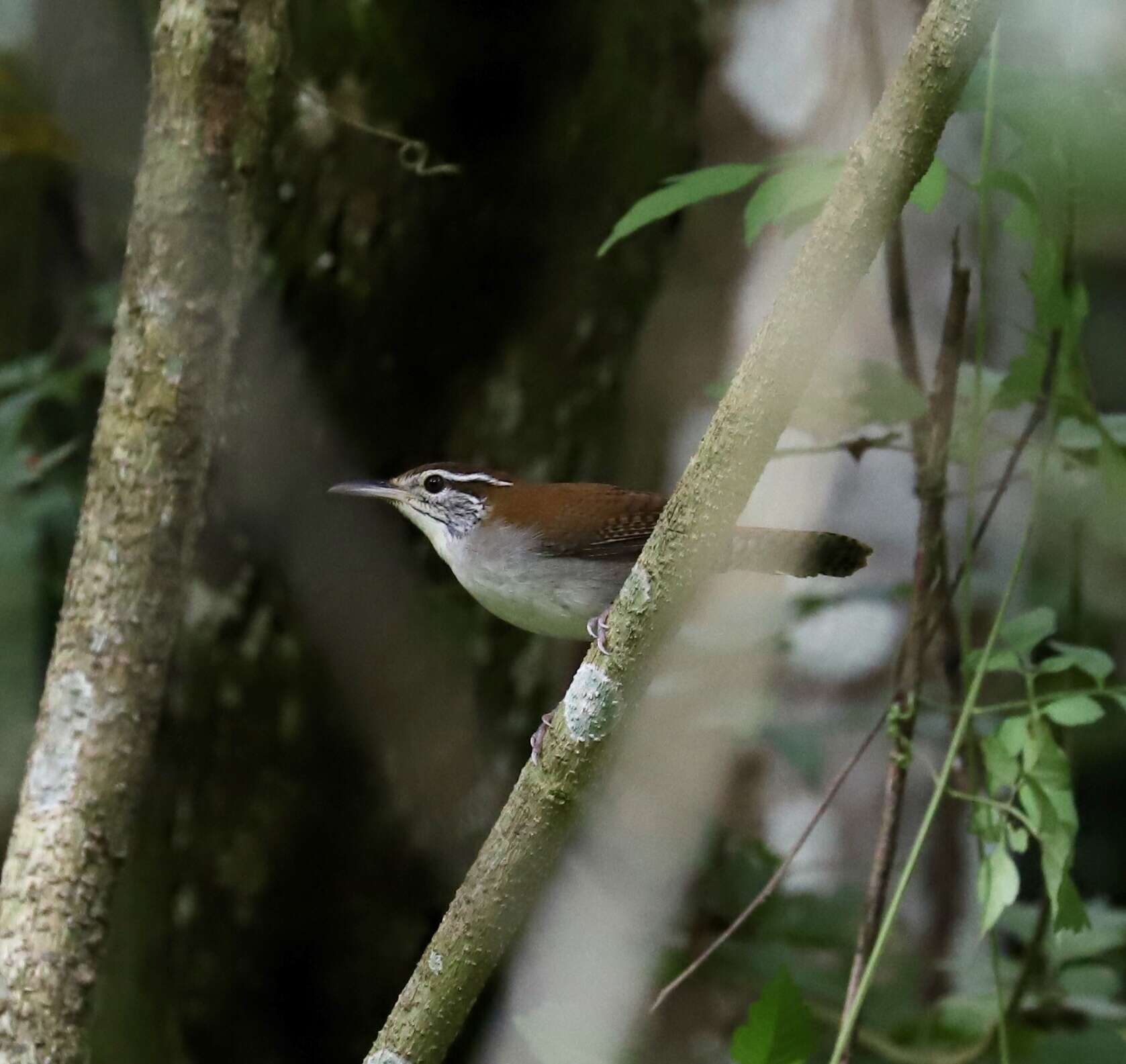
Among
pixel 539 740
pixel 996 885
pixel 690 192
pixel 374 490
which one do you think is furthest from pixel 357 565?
pixel 996 885

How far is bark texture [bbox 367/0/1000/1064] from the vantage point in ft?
5.00

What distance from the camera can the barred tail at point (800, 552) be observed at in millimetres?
2430

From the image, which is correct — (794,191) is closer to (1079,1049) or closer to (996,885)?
(996,885)

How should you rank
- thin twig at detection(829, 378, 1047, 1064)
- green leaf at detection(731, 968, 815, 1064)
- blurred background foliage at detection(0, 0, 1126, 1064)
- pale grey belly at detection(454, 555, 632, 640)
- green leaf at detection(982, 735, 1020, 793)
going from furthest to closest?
1. blurred background foliage at detection(0, 0, 1126, 1064)
2. pale grey belly at detection(454, 555, 632, 640)
3. green leaf at detection(982, 735, 1020, 793)
4. thin twig at detection(829, 378, 1047, 1064)
5. green leaf at detection(731, 968, 815, 1064)

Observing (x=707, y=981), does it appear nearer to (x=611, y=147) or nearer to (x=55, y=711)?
(x=55, y=711)

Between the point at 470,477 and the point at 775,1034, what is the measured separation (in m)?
1.67

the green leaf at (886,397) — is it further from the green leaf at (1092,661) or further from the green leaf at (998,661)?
the green leaf at (1092,661)

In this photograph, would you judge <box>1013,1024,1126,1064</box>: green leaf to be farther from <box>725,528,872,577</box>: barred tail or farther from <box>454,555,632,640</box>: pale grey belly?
<box>454,555,632,640</box>: pale grey belly

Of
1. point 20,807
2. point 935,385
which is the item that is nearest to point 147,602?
point 20,807

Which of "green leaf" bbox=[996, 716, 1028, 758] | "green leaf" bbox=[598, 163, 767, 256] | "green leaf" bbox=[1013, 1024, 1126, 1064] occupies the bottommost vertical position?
"green leaf" bbox=[1013, 1024, 1126, 1064]

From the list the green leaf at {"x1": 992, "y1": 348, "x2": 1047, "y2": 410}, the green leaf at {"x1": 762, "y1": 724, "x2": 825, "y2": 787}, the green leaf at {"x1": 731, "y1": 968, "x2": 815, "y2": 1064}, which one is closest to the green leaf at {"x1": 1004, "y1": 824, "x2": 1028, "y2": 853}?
the green leaf at {"x1": 731, "y1": 968, "x2": 815, "y2": 1064}

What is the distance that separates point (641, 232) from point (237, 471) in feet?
4.99

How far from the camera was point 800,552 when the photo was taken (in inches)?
96.0

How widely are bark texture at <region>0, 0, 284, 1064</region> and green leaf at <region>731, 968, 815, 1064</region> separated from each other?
123cm
